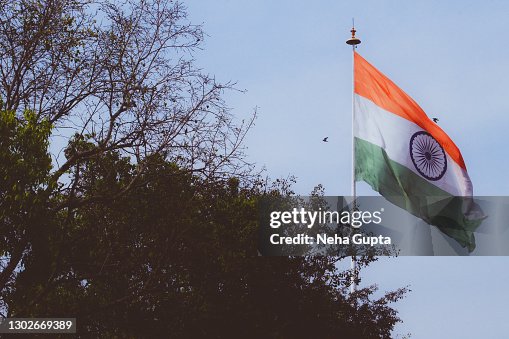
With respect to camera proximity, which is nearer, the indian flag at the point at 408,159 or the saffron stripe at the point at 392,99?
the indian flag at the point at 408,159

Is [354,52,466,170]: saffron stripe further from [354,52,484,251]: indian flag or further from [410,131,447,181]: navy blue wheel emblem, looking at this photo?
[410,131,447,181]: navy blue wheel emblem

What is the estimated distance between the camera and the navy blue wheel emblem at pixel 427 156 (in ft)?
97.9

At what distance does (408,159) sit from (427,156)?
0.62m

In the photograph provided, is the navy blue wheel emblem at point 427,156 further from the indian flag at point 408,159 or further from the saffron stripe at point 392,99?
the saffron stripe at point 392,99

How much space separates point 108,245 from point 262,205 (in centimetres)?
1003

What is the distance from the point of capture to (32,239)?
18.8 metres

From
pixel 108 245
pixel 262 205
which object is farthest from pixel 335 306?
pixel 108 245

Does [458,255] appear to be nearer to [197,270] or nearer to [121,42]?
[197,270]

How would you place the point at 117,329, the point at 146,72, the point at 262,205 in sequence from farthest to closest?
the point at 262,205
the point at 117,329
the point at 146,72

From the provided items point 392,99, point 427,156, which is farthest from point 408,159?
point 392,99

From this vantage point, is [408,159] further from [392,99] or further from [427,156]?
[392,99]

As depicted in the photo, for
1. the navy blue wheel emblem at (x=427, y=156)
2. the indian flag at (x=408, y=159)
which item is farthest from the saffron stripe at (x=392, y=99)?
the navy blue wheel emblem at (x=427, y=156)

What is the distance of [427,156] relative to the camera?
30328mm

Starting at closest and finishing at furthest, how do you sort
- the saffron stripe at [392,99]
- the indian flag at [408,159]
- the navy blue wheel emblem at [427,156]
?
the indian flag at [408,159] → the navy blue wheel emblem at [427,156] → the saffron stripe at [392,99]
